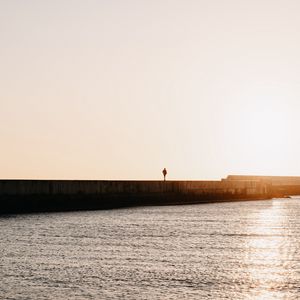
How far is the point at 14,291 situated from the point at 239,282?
6.30m

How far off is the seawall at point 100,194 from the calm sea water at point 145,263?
16.7 meters

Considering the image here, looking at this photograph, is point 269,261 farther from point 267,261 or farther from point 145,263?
point 145,263

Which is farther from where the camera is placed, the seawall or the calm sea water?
the seawall

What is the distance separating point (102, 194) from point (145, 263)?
46.8m

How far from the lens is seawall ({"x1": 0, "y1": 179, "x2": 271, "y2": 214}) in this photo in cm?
5785

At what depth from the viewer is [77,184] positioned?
6644 centimetres

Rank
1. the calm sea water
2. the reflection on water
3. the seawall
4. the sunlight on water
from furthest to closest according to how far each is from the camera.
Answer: the seawall
the sunlight on water
the reflection on water
the calm sea water

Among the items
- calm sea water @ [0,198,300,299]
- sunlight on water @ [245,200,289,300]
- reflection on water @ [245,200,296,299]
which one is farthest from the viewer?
sunlight on water @ [245,200,289,300]

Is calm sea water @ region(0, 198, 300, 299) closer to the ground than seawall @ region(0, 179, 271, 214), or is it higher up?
closer to the ground

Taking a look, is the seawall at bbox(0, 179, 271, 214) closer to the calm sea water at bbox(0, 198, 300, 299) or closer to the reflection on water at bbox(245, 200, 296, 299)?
the calm sea water at bbox(0, 198, 300, 299)

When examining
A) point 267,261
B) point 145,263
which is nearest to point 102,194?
point 267,261

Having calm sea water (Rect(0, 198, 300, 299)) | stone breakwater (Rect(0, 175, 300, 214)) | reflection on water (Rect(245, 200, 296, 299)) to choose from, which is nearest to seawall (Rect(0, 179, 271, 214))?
stone breakwater (Rect(0, 175, 300, 214))

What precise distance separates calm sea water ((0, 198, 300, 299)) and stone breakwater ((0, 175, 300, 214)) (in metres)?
16.6

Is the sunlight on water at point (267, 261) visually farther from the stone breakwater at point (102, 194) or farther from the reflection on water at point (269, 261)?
the stone breakwater at point (102, 194)
